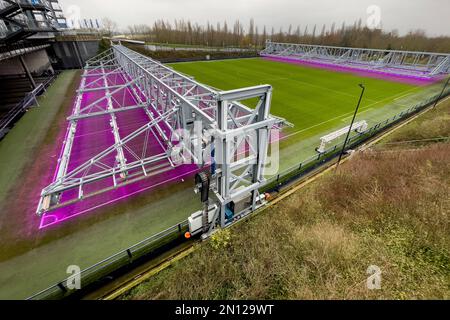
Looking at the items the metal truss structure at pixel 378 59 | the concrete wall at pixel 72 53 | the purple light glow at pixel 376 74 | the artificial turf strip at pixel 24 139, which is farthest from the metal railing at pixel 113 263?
the metal truss structure at pixel 378 59

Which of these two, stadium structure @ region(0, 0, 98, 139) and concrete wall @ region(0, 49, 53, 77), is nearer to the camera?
stadium structure @ region(0, 0, 98, 139)

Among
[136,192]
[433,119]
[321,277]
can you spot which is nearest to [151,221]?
[136,192]

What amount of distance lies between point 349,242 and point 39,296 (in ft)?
47.1

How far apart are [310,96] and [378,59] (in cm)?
4726

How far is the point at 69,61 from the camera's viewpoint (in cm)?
5297

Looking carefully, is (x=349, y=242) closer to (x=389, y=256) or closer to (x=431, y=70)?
(x=389, y=256)

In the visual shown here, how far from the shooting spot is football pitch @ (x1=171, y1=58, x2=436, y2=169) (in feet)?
74.9

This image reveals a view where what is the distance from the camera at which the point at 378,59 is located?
204 feet

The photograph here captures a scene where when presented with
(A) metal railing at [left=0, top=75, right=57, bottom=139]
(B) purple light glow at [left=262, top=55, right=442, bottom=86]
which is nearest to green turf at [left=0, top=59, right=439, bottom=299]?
(A) metal railing at [left=0, top=75, right=57, bottom=139]

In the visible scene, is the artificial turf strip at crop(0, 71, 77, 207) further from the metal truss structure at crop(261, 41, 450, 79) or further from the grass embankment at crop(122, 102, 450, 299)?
the metal truss structure at crop(261, 41, 450, 79)

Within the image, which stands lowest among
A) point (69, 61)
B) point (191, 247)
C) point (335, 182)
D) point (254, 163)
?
point (191, 247)

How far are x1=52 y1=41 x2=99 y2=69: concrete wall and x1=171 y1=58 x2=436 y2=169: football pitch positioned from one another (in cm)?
2632

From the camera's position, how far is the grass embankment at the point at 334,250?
8141 millimetres

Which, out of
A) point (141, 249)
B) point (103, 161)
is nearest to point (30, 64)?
point (103, 161)
